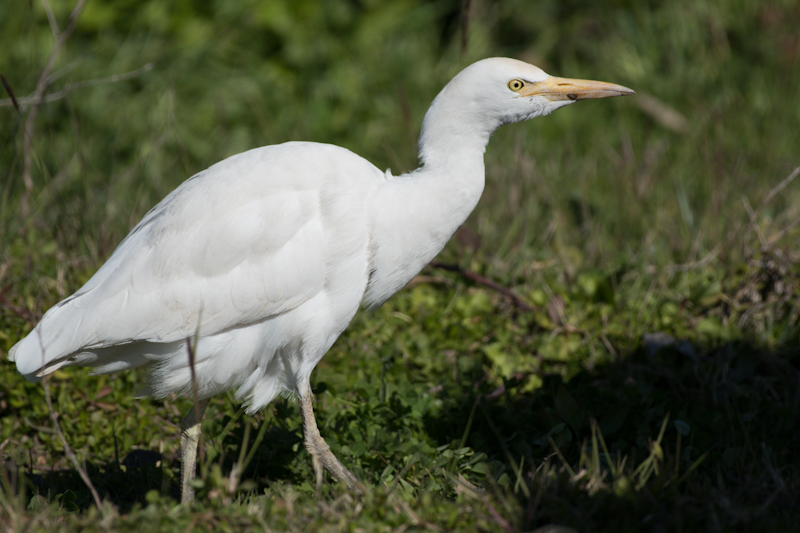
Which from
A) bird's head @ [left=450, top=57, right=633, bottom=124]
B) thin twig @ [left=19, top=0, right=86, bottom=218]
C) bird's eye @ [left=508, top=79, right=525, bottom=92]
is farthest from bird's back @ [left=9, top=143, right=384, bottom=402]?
thin twig @ [left=19, top=0, right=86, bottom=218]

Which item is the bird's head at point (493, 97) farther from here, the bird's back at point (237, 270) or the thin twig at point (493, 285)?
the thin twig at point (493, 285)

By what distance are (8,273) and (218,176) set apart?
66.2 inches

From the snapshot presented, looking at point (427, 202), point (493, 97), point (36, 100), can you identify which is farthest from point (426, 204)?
point (36, 100)

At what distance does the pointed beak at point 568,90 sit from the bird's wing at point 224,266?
768 millimetres

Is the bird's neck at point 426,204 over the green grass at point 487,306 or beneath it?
over

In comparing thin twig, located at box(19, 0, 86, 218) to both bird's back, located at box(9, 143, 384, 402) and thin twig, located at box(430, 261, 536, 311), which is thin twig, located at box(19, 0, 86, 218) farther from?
thin twig, located at box(430, 261, 536, 311)

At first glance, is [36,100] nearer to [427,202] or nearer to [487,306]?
[427,202]

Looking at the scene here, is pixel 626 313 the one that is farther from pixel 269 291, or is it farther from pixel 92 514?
pixel 92 514

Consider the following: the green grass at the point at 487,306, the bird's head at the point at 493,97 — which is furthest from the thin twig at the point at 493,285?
the bird's head at the point at 493,97

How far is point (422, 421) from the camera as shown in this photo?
3.46 m

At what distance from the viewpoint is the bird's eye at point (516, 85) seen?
2961 mm

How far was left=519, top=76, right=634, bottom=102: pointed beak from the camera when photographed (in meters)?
2.99

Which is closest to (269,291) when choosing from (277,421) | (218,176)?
(218,176)

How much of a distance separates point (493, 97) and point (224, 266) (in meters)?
1.25
